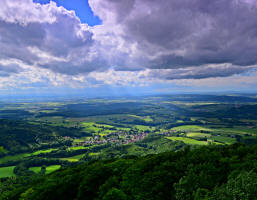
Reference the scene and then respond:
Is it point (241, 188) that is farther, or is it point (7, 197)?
point (7, 197)

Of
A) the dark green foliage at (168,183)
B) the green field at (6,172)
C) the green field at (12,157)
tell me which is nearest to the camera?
the dark green foliage at (168,183)

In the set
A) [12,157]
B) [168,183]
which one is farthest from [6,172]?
[168,183]

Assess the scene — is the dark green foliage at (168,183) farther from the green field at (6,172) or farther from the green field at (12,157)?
the green field at (12,157)

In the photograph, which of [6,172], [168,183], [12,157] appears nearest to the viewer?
[168,183]

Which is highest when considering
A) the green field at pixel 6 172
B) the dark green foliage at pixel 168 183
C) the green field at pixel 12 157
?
the dark green foliage at pixel 168 183

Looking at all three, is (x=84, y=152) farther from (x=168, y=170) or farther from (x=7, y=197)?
(x=168, y=170)

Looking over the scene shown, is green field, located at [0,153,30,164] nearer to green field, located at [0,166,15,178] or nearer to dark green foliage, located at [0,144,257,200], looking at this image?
green field, located at [0,166,15,178]

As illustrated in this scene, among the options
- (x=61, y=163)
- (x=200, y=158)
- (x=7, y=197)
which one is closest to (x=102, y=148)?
(x=61, y=163)

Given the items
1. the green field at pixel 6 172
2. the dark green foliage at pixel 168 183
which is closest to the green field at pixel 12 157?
the green field at pixel 6 172

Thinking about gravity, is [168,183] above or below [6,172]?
above

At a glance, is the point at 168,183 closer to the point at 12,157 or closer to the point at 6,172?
the point at 6,172

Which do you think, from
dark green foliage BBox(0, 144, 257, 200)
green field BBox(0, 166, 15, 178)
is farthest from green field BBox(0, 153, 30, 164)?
dark green foliage BBox(0, 144, 257, 200)
